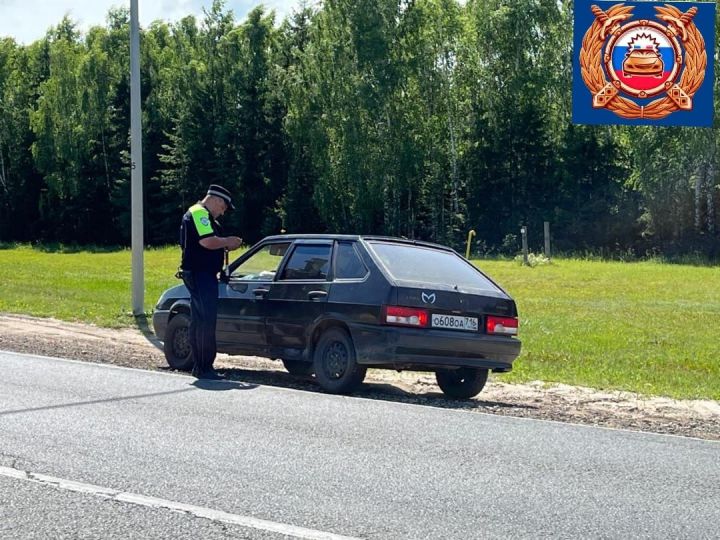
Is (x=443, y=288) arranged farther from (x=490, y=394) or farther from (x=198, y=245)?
(x=198, y=245)

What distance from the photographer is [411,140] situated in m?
56.2

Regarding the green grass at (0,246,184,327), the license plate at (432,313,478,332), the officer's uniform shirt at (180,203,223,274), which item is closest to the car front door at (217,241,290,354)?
the officer's uniform shirt at (180,203,223,274)

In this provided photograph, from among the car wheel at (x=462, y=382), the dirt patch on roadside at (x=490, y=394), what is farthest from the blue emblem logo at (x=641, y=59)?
the car wheel at (x=462, y=382)

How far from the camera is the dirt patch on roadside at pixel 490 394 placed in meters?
9.90

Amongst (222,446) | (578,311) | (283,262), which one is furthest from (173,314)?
(578,311)

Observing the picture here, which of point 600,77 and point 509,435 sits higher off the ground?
point 600,77

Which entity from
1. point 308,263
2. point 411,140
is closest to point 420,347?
point 308,263

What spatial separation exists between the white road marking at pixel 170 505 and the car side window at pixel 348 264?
4.75 metres

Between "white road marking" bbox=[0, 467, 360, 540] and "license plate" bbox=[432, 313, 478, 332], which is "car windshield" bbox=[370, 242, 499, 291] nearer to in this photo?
"license plate" bbox=[432, 313, 478, 332]

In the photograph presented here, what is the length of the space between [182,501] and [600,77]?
21144 mm

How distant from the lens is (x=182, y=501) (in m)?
6.04

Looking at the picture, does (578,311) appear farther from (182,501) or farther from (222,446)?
(182,501)

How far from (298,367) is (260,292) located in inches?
48.9

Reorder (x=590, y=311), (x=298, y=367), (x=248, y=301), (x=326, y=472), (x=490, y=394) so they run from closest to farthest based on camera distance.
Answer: (x=326, y=472) < (x=248, y=301) < (x=490, y=394) < (x=298, y=367) < (x=590, y=311)
